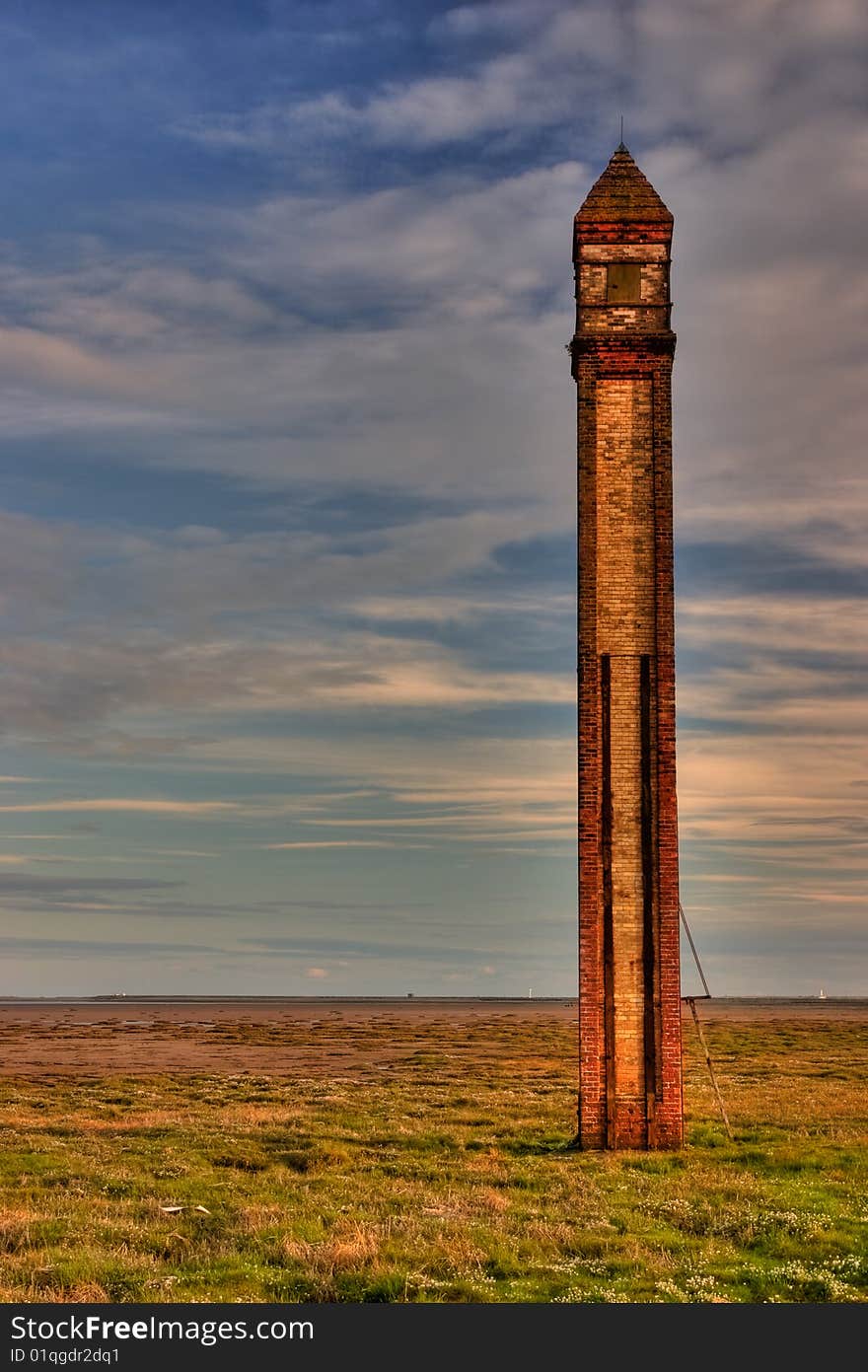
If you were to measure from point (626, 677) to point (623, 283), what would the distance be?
7.04m

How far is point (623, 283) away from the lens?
22828 millimetres

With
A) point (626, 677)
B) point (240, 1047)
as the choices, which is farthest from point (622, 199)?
point (240, 1047)

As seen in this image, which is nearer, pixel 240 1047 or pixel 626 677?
pixel 626 677

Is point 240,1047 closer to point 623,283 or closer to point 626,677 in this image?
point 626,677

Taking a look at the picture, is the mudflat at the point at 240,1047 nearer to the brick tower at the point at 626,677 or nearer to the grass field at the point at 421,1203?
the grass field at the point at 421,1203

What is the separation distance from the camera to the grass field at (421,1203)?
1291cm

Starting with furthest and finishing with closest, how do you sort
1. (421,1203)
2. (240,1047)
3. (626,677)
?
(240,1047)
(626,677)
(421,1203)

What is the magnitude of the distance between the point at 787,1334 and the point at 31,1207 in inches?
401

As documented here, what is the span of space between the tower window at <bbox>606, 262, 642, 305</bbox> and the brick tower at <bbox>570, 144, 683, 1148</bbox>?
2cm

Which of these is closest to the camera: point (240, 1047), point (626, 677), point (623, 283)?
point (626, 677)

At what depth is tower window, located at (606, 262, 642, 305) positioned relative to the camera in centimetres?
2281

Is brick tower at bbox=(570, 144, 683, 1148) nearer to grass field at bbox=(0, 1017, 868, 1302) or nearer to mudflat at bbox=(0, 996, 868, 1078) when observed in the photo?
grass field at bbox=(0, 1017, 868, 1302)

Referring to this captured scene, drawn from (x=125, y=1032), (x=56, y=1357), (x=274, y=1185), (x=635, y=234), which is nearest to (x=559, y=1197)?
(x=274, y=1185)

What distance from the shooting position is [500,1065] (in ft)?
151
